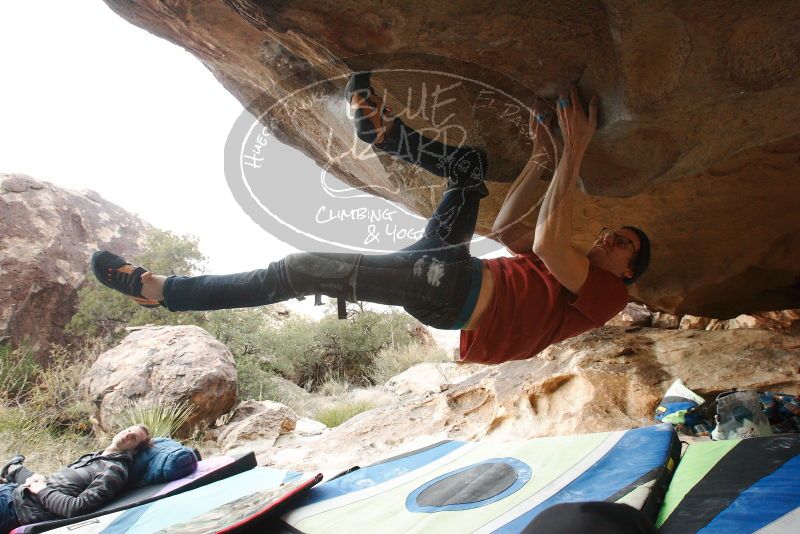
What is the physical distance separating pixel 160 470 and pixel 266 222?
313 centimetres

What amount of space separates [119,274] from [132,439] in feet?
7.29

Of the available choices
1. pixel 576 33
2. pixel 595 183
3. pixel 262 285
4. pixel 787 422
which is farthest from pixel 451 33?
pixel 787 422

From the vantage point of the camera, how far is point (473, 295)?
7.15ft

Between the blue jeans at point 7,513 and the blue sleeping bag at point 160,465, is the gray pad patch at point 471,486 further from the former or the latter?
the blue jeans at point 7,513

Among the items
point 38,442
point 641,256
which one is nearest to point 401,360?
point 38,442

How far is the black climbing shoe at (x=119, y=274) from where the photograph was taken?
7.44 feet

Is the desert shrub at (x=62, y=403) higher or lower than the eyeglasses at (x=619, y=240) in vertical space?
lower

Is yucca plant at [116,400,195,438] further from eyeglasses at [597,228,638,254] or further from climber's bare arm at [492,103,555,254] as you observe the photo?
eyeglasses at [597,228,638,254]

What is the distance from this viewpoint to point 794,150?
276 centimetres

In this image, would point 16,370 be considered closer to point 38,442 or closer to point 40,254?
point 40,254

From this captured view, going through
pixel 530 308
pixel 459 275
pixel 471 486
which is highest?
pixel 459 275

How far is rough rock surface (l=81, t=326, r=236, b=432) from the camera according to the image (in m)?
6.65

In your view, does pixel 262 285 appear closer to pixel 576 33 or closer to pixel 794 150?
pixel 576 33

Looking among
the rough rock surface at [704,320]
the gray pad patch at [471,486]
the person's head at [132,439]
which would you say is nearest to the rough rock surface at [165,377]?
the person's head at [132,439]
